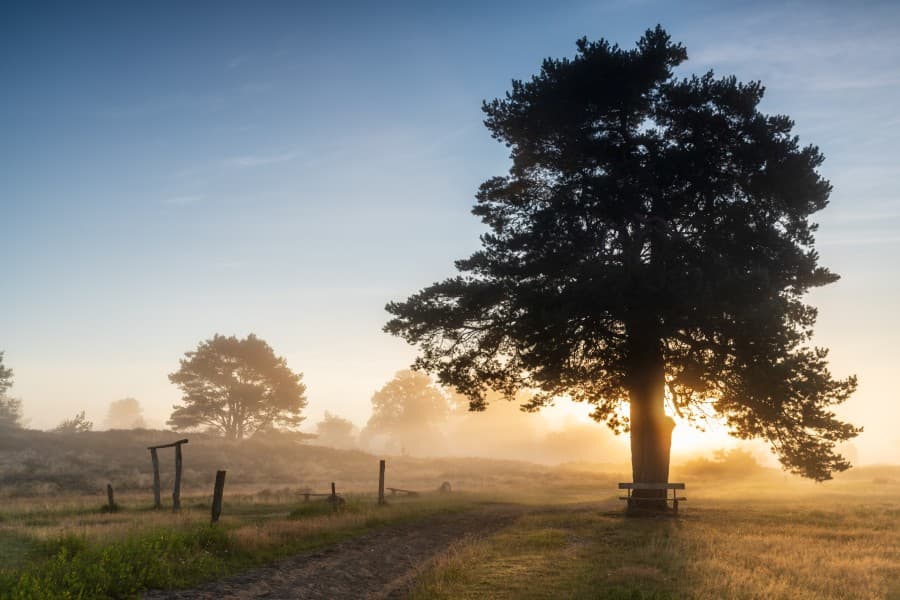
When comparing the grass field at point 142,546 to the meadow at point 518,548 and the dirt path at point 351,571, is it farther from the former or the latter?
the dirt path at point 351,571

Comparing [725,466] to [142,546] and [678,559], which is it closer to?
[678,559]

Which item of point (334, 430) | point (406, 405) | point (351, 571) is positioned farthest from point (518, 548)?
point (334, 430)

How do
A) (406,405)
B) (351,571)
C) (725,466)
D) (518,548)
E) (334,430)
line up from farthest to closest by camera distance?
(334,430) → (406,405) → (725,466) → (518,548) → (351,571)

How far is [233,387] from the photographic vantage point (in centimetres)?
7306

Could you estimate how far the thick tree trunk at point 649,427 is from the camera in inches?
878

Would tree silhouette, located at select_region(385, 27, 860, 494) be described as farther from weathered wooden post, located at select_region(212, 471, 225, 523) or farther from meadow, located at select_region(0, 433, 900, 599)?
weathered wooden post, located at select_region(212, 471, 225, 523)

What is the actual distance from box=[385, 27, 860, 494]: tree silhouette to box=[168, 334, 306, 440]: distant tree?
5455 centimetres

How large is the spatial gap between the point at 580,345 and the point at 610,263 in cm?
352

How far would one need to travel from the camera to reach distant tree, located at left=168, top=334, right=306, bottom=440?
72.4 metres

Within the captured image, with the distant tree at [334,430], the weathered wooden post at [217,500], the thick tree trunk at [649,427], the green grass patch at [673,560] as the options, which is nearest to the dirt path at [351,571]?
the green grass patch at [673,560]

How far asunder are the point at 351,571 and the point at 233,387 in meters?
64.7

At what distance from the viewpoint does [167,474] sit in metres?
44.1

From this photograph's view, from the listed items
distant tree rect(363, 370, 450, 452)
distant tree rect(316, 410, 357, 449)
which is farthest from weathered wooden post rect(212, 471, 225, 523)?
distant tree rect(316, 410, 357, 449)

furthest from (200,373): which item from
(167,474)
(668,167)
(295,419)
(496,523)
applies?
(668,167)
